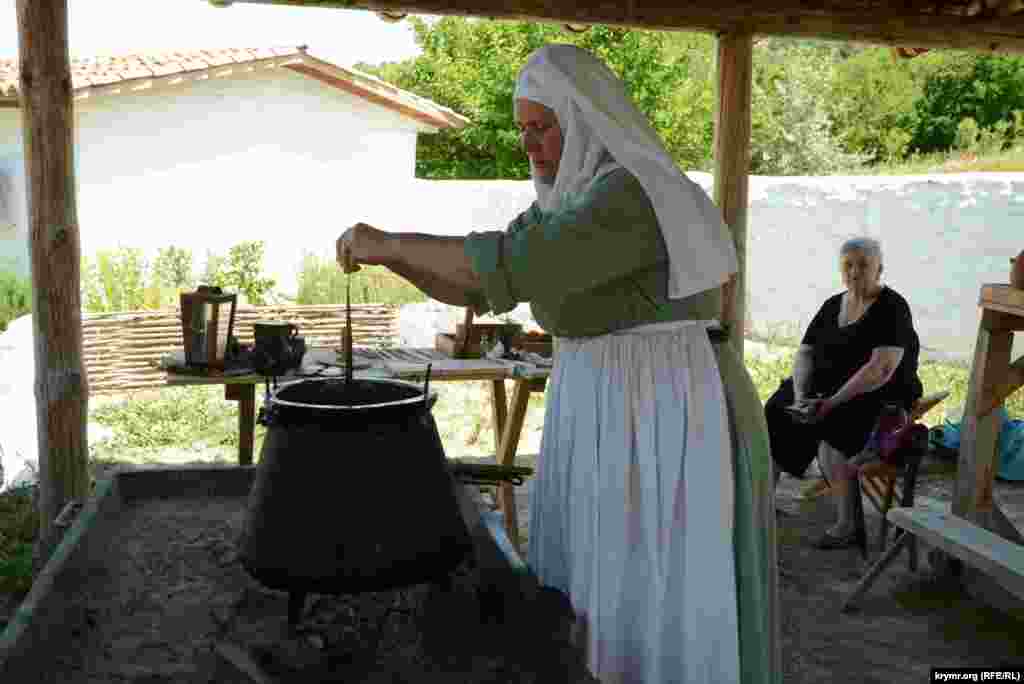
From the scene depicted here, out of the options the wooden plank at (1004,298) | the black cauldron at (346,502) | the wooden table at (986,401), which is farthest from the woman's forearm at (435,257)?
the wooden table at (986,401)

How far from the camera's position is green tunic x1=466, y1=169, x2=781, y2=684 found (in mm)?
1823

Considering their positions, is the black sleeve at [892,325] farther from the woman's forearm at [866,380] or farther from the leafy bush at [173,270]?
the leafy bush at [173,270]

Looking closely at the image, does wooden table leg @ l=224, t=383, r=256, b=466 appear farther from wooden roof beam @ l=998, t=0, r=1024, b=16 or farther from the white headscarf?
wooden roof beam @ l=998, t=0, r=1024, b=16

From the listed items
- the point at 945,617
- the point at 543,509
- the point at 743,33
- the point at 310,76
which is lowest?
the point at 945,617

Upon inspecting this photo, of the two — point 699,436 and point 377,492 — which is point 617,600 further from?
point 377,492

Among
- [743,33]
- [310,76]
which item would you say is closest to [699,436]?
[743,33]

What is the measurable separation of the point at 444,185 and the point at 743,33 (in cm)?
899

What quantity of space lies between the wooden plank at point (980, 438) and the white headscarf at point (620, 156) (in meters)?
2.42

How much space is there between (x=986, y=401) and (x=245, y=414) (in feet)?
10.5

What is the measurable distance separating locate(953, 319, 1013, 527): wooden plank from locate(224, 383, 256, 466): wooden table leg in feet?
10.1

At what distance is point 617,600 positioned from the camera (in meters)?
2.03

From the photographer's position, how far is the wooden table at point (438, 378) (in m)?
4.64

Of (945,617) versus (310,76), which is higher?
(310,76)

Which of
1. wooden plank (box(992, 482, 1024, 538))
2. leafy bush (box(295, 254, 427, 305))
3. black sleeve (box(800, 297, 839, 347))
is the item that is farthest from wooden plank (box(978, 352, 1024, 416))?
leafy bush (box(295, 254, 427, 305))
